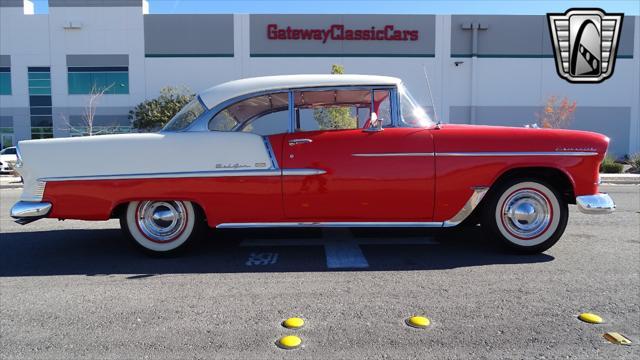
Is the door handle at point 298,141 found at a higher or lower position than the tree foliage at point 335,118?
lower

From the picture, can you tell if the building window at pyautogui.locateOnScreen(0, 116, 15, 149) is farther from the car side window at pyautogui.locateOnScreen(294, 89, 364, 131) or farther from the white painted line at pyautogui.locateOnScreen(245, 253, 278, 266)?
the white painted line at pyautogui.locateOnScreen(245, 253, 278, 266)

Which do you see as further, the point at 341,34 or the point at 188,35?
the point at 188,35

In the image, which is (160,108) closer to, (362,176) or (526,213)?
(362,176)

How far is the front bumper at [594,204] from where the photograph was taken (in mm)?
4363

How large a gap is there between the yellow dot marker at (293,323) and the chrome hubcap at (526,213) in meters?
2.48

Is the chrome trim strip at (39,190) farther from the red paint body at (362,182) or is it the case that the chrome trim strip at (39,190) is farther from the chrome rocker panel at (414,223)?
the chrome rocker panel at (414,223)

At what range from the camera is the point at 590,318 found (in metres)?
3.03

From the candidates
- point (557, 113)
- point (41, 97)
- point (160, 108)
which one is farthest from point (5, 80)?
point (557, 113)

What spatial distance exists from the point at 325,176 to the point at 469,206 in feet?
4.64

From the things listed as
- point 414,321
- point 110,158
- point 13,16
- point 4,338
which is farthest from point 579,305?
point 13,16

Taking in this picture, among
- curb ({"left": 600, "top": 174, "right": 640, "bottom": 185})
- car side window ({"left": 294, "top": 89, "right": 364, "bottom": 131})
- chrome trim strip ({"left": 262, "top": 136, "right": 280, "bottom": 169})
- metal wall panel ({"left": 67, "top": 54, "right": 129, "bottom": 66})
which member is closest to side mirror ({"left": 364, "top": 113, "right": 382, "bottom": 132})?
car side window ({"left": 294, "top": 89, "right": 364, "bottom": 131})

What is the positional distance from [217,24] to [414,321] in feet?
98.9

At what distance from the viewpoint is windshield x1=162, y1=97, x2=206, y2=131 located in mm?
4566

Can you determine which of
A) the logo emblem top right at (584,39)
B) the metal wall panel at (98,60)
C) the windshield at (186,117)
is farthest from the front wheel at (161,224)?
the metal wall panel at (98,60)
